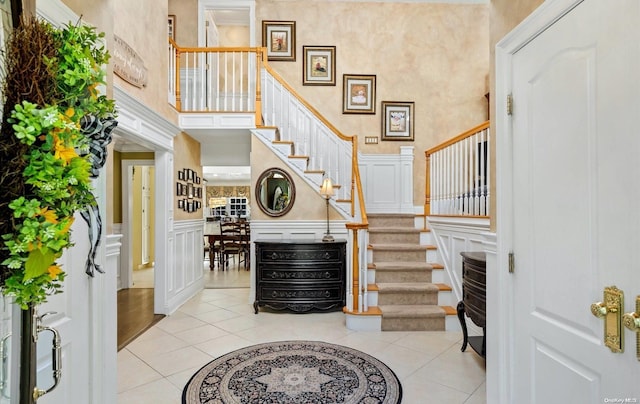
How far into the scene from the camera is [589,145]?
1025mm

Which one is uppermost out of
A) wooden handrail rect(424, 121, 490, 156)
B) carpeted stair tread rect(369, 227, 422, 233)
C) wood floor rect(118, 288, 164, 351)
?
wooden handrail rect(424, 121, 490, 156)

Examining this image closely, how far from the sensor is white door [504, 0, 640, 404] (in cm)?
90

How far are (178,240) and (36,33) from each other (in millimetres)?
3742

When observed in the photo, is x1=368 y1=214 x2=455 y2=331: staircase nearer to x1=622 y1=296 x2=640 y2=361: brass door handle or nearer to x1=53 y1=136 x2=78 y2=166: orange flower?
x1=622 y1=296 x2=640 y2=361: brass door handle

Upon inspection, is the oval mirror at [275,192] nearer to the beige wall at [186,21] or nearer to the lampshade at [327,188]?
the lampshade at [327,188]

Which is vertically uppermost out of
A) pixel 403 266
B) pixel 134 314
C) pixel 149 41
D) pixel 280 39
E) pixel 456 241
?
pixel 280 39

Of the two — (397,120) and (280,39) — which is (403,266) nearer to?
(397,120)

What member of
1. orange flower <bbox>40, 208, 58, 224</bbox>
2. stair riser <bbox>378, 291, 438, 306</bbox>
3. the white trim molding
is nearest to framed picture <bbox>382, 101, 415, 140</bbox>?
stair riser <bbox>378, 291, 438, 306</bbox>

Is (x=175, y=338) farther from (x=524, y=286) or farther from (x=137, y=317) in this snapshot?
(x=524, y=286)

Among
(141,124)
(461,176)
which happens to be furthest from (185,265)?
(461,176)

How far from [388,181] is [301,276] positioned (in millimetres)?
2346

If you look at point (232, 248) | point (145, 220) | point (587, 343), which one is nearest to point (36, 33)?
point (587, 343)

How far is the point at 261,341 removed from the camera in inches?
119

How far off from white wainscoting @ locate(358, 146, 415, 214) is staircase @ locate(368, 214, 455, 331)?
80 centimetres
